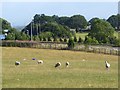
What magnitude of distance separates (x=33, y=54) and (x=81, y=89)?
43806mm

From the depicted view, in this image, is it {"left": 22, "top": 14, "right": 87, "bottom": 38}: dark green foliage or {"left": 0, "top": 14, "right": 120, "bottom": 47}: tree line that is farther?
{"left": 22, "top": 14, "right": 87, "bottom": 38}: dark green foliage

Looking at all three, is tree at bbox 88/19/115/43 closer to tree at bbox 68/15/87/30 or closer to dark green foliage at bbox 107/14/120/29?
dark green foliage at bbox 107/14/120/29

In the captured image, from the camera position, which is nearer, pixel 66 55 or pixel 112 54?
pixel 66 55

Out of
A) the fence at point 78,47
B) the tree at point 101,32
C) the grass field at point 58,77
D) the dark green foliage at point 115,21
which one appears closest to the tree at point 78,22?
the dark green foliage at point 115,21

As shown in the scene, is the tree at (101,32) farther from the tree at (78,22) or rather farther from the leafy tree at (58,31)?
the tree at (78,22)

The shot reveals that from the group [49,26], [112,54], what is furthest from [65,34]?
[112,54]

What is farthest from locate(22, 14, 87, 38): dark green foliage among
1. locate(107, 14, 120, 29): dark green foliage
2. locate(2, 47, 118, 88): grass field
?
locate(2, 47, 118, 88): grass field

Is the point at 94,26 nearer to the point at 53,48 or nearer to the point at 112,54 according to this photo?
the point at 53,48

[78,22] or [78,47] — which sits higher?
[78,22]

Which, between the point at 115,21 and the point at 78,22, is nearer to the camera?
the point at 78,22

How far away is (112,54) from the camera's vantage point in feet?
200

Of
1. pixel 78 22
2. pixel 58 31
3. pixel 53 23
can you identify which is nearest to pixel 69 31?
pixel 58 31

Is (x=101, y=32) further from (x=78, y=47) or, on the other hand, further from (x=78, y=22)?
(x=78, y=22)

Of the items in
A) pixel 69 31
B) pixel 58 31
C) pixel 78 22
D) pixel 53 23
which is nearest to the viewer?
pixel 58 31
